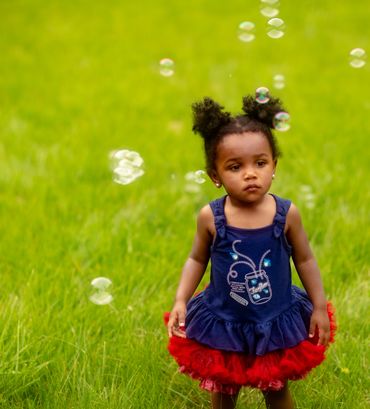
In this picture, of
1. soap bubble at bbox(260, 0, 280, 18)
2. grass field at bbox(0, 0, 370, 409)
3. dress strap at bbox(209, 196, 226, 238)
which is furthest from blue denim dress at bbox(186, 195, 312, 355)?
soap bubble at bbox(260, 0, 280, 18)

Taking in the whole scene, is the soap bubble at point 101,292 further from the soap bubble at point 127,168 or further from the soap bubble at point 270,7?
the soap bubble at point 270,7

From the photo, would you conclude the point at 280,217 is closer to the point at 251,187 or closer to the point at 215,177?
the point at 251,187

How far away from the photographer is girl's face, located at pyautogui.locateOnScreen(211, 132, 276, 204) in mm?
2561

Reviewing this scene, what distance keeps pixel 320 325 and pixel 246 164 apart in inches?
25.3

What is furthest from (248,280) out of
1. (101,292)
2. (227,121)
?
(101,292)

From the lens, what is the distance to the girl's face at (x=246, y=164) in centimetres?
256

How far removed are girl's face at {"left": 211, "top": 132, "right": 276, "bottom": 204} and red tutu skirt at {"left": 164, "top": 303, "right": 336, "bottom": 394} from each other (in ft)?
1.81

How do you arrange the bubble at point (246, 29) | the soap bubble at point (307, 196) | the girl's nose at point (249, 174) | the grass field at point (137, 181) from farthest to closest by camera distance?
the soap bubble at point (307, 196) < the bubble at point (246, 29) < the grass field at point (137, 181) < the girl's nose at point (249, 174)

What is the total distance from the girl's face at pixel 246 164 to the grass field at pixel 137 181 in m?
0.93

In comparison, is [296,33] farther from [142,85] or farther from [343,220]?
[343,220]

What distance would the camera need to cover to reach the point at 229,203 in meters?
2.71

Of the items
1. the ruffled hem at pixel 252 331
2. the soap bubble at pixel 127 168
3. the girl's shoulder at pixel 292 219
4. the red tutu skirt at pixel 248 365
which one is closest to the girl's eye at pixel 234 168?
the girl's shoulder at pixel 292 219

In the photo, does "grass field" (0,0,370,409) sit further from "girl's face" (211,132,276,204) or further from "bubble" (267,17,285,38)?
"bubble" (267,17,285,38)

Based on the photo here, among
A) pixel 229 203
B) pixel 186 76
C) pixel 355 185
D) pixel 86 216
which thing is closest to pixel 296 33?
pixel 186 76
